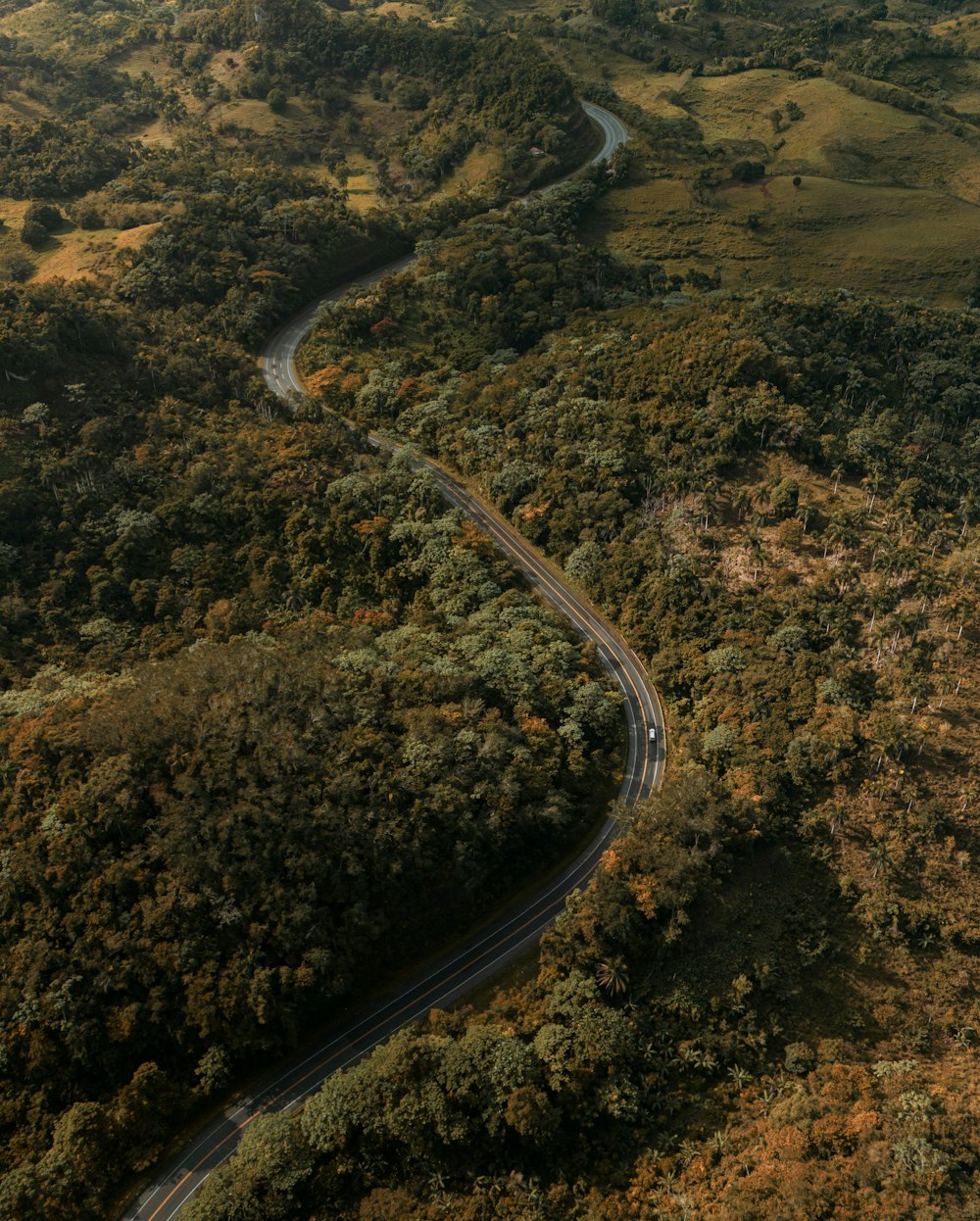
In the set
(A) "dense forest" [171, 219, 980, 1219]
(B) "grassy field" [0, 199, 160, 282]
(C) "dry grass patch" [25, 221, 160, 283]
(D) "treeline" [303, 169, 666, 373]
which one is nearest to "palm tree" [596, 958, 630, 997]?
(A) "dense forest" [171, 219, 980, 1219]

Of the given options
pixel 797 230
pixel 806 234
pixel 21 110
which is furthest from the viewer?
pixel 21 110

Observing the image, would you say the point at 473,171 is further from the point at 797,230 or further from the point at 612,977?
the point at 612,977

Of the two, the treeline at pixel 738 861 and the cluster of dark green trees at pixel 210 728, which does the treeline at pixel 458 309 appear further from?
the treeline at pixel 738 861

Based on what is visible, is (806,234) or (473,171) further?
(473,171)

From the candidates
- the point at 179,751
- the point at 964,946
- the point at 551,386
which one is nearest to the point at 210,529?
the point at 179,751

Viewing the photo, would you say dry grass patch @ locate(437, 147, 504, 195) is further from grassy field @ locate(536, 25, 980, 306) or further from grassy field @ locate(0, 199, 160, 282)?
grassy field @ locate(0, 199, 160, 282)

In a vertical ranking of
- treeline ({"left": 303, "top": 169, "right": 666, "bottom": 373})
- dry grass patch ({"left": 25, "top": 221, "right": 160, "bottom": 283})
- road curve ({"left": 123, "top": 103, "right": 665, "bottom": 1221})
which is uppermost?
dry grass patch ({"left": 25, "top": 221, "right": 160, "bottom": 283})

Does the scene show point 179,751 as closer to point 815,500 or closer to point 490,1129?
point 490,1129

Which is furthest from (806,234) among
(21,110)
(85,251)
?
(21,110)
